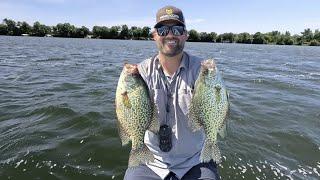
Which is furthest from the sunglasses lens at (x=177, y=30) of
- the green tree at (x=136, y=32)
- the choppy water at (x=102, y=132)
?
the green tree at (x=136, y=32)

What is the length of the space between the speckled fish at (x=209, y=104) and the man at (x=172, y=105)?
64cm

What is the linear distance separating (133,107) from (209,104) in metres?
0.83

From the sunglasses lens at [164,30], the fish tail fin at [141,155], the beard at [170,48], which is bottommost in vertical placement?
the fish tail fin at [141,155]

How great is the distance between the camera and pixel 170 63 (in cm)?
562

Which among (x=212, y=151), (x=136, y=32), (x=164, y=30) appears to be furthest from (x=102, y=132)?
(x=136, y=32)

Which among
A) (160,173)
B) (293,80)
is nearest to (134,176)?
(160,173)

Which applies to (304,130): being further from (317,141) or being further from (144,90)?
(144,90)

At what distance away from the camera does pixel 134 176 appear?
567cm

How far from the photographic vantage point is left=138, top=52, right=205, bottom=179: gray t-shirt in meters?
5.46

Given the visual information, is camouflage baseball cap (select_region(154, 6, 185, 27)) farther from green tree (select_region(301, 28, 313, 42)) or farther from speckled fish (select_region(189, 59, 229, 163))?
green tree (select_region(301, 28, 313, 42))

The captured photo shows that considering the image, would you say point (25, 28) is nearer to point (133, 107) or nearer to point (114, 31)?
point (114, 31)

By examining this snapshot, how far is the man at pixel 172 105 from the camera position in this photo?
17.5 feet

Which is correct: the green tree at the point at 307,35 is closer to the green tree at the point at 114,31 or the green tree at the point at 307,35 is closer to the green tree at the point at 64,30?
the green tree at the point at 114,31

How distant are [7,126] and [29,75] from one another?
9305mm
